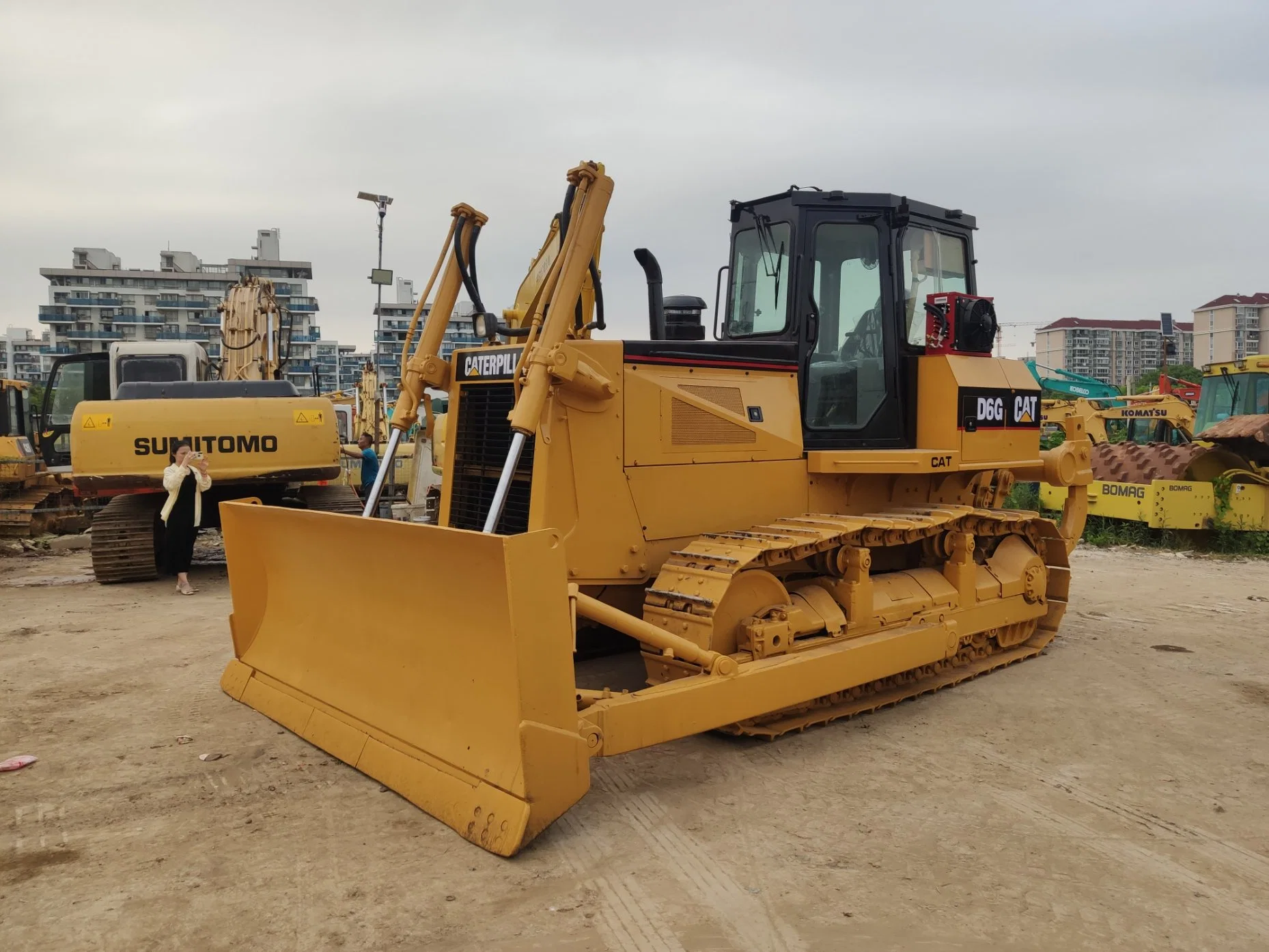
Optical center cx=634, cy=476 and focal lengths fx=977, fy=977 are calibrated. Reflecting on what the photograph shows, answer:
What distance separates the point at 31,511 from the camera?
49.0 ft

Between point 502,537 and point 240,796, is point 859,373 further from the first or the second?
point 240,796

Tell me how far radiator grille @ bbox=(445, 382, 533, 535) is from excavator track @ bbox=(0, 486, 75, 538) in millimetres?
12140

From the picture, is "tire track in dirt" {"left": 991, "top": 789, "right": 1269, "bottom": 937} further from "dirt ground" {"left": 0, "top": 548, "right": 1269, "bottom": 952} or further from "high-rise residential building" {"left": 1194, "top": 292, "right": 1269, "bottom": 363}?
"high-rise residential building" {"left": 1194, "top": 292, "right": 1269, "bottom": 363}

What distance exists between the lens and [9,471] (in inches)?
597

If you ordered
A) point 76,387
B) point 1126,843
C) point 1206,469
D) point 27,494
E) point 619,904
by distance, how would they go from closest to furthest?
1. point 619,904
2. point 1126,843
3. point 1206,469
4. point 27,494
5. point 76,387

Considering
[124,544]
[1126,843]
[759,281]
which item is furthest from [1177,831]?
[124,544]

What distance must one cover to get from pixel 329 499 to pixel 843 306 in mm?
7066

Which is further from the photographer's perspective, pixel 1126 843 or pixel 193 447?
pixel 193 447

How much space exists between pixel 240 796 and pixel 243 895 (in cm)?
98

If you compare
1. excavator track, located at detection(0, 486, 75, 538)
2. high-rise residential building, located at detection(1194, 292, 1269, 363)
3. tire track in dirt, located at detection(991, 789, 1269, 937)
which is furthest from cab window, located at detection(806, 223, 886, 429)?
high-rise residential building, located at detection(1194, 292, 1269, 363)

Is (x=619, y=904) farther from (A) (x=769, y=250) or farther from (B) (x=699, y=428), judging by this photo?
(A) (x=769, y=250)

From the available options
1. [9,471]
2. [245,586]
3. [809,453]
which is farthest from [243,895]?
[9,471]

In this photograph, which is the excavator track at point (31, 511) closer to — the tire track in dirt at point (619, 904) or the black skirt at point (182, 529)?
the black skirt at point (182, 529)

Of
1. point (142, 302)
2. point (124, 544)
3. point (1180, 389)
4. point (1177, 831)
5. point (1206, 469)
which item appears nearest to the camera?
point (1177, 831)
